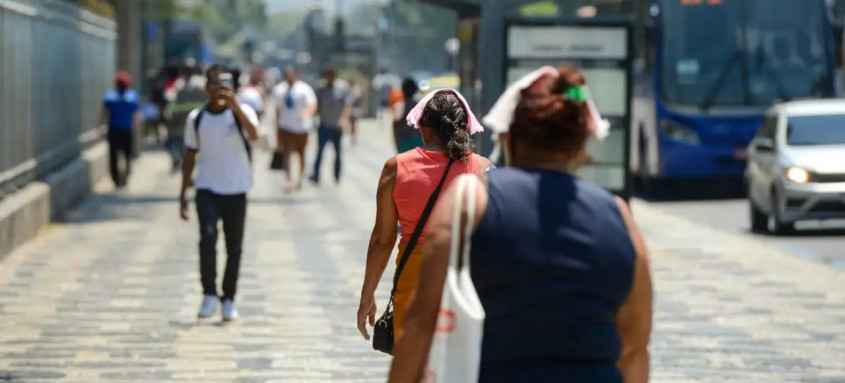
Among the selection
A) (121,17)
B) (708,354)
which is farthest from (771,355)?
(121,17)

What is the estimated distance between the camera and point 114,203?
73.0 ft

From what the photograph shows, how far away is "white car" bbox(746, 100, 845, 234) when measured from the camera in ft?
58.7

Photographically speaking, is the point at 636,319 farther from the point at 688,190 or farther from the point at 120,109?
the point at 688,190

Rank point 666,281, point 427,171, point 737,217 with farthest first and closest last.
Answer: point 737,217, point 666,281, point 427,171

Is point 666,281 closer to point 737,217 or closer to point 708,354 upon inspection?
point 708,354

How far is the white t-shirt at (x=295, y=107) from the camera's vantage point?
23828 millimetres

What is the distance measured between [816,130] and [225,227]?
9.54 m

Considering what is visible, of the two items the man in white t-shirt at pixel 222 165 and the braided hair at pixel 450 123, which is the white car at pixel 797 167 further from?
the braided hair at pixel 450 123

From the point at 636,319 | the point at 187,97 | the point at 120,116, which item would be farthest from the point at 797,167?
the point at 636,319

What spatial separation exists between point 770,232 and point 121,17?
1744 cm

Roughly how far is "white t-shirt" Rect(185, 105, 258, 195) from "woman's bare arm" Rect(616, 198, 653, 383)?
7.08 m

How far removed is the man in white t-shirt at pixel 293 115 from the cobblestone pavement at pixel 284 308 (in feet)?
13.7

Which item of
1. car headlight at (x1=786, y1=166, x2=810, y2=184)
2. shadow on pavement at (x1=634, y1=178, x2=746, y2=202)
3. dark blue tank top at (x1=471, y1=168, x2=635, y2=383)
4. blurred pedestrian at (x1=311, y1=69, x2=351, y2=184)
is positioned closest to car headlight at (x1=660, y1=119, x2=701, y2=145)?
shadow on pavement at (x1=634, y1=178, x2=746, y2=202)

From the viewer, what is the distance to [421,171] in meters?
6.51
